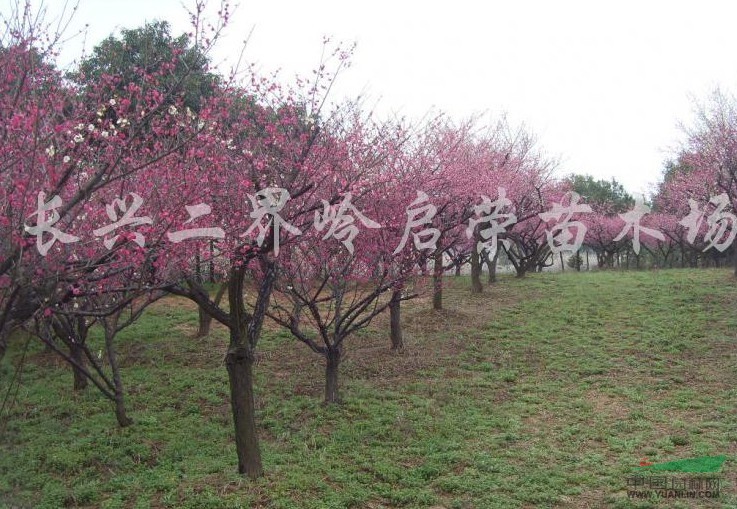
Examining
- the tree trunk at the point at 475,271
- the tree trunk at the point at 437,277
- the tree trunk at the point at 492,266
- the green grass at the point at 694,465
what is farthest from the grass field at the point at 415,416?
the tree trunk at the point at 492,266

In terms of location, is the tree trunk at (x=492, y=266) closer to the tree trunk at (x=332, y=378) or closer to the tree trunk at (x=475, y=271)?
the tree trunk at (x=475, y=271)

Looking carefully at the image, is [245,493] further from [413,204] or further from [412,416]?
[413,204]

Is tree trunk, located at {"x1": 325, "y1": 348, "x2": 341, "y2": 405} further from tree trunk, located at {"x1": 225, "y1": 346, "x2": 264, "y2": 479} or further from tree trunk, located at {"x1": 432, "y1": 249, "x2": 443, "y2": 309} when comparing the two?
tree trunk, located at {"x1": 432, "y1": 249, "x2": 443, "y2": 309}

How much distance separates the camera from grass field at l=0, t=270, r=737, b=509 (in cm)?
618

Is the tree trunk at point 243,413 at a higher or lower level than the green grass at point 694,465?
higher

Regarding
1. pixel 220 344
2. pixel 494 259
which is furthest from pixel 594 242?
pixel 220 344

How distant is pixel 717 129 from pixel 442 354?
1034 centimetres

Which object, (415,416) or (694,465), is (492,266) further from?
(694,465)

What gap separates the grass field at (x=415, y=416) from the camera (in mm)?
6176

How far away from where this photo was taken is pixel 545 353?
1160 cm

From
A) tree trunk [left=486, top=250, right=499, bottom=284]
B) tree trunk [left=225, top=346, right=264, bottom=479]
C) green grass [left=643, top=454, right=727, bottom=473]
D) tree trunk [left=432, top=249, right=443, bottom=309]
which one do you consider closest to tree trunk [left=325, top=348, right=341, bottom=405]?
tree trunk [left=225, top=346, right=264, bottom=479]

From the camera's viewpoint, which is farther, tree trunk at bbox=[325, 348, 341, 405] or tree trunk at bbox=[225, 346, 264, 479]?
tree trunk at bbox=[325, 348, 341, 405]

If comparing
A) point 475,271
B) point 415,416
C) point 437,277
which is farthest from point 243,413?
point 475,271

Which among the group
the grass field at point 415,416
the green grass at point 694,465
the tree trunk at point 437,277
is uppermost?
the tree trunk at point 437,277
